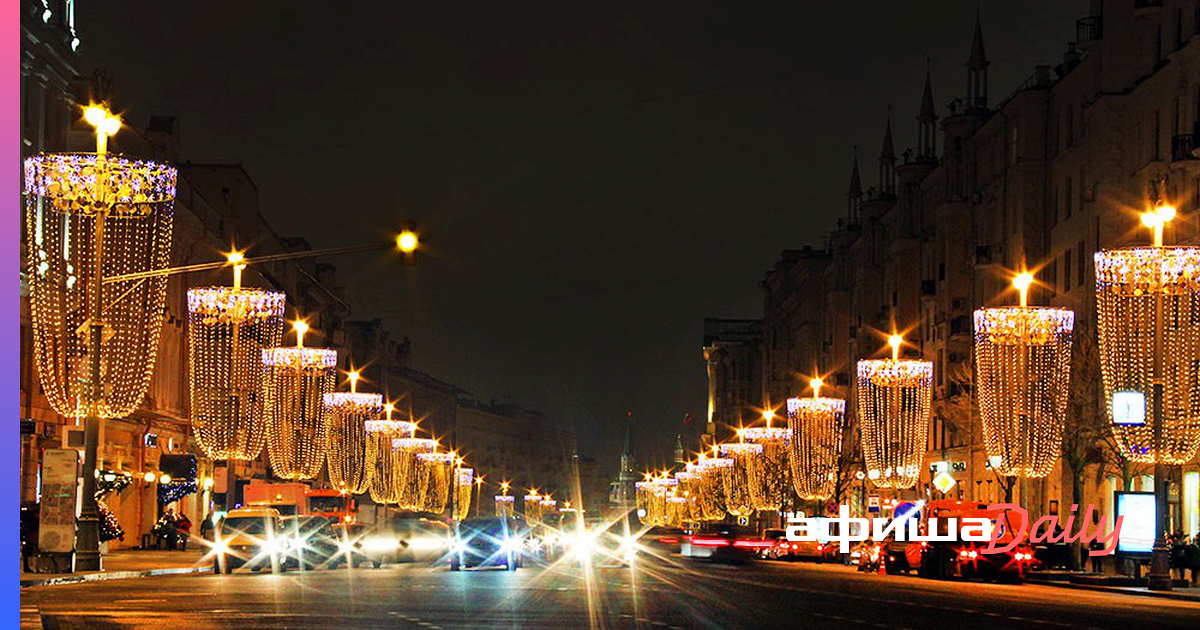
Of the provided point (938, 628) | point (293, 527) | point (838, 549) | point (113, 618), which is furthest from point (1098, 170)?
point (113, 618)

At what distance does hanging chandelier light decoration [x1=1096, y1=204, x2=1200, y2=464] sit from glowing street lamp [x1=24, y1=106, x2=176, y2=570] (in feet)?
64.9

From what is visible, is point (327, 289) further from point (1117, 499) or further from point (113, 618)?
point (113, 618)

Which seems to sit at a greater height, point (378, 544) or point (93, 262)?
point (93, 262)

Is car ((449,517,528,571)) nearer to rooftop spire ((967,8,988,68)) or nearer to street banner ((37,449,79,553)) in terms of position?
street banner ((37,449,79,553))

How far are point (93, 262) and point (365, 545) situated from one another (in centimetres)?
1489

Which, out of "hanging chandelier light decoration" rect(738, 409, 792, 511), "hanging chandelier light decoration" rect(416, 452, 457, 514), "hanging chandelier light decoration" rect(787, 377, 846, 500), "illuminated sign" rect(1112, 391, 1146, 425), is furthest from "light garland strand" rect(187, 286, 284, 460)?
"hanging chandelier light decoration" rect(416, 452, 457, 514)

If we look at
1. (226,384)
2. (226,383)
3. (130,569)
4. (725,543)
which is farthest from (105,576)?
(226,384)

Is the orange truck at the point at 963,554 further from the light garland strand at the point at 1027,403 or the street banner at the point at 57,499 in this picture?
the street banner at the point at 57,499

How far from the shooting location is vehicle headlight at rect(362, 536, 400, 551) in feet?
198

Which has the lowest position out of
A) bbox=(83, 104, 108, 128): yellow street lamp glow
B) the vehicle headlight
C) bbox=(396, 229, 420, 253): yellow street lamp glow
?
the vehicle headlight

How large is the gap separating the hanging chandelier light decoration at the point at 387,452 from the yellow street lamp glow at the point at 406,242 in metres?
66.5

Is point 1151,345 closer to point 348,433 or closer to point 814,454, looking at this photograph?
point 814,454

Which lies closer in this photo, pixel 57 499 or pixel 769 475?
pixel 57 499

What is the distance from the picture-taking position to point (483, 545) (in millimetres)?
53750
